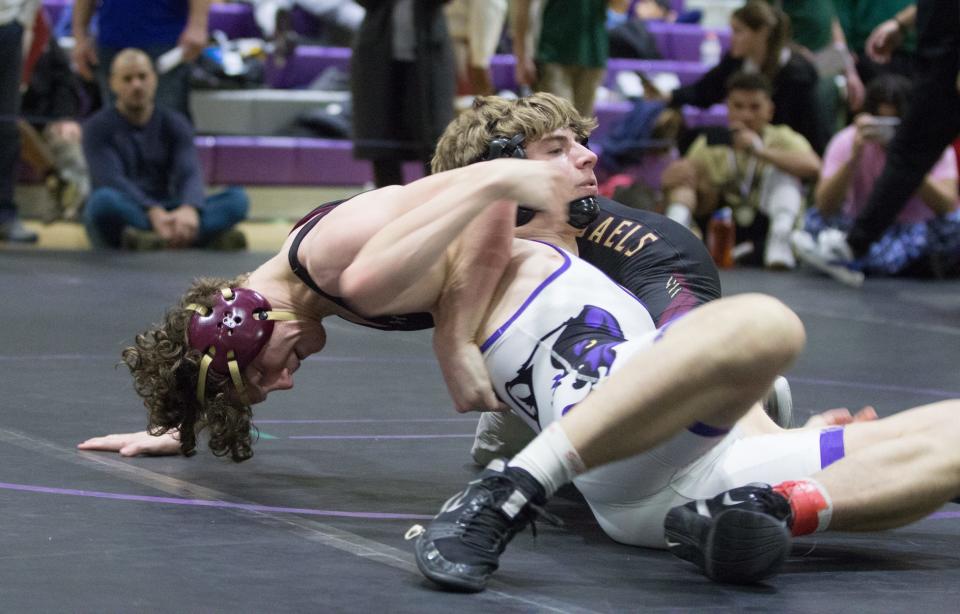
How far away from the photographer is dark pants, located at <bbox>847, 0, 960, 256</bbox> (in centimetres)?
642

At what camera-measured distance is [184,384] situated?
9.87 feet

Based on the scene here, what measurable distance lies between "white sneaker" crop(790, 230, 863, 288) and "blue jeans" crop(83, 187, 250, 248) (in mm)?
2800

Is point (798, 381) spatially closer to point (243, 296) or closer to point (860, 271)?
point (243, 296)

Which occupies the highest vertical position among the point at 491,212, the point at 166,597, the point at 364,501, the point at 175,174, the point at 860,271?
the point at 491,212

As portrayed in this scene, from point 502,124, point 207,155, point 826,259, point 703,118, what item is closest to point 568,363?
point 502,124

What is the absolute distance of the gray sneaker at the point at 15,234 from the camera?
7832 millimetres

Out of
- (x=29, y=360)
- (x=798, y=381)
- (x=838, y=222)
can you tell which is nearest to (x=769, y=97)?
(x=838, y=222)

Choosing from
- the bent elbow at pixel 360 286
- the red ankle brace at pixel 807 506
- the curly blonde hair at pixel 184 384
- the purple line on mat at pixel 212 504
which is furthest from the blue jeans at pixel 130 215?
the red ankle brace at pixel 807 506

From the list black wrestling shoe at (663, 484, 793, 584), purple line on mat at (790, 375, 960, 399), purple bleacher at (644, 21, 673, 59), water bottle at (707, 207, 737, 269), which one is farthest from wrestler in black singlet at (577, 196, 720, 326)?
purple bleacher at (644, 21, 673, 59)

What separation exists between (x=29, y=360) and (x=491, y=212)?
85.2 inches

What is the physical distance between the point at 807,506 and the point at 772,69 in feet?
21.0

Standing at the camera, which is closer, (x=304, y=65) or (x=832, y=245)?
(x=832, y=245)

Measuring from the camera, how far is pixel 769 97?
26.5ft

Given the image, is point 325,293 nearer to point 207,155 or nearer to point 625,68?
point 207,155
